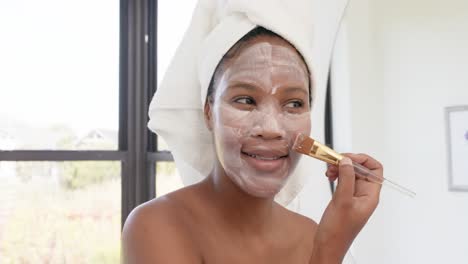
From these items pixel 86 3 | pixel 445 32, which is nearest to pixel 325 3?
pixel 445 32

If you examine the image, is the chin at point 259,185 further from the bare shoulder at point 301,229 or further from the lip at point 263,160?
the bare shoulder at point 301,229

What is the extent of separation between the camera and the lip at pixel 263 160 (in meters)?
0.53

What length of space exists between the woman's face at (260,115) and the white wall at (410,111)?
57cm

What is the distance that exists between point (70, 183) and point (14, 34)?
0.59 meters

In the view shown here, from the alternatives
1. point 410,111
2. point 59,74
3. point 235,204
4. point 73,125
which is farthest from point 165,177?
point 235,204

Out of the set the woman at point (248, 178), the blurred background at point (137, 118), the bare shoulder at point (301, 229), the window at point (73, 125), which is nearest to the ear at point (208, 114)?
the woman at point (248, 178)

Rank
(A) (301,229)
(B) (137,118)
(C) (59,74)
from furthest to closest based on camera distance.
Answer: (B) (137,118) < (C) (59,74) < (A) (301,229)

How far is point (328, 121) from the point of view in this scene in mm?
1224

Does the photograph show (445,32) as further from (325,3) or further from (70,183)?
(70,183)

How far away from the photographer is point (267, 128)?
521 mm

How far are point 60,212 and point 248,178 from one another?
129 centimetres

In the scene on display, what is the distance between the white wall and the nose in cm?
62

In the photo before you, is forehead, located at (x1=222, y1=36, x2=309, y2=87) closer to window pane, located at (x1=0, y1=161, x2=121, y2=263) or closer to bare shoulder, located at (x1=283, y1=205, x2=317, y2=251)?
bare shoulder, located at (x1=283, y1=205, x2=317, y2=251)

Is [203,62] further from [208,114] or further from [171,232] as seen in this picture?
[171,232]
